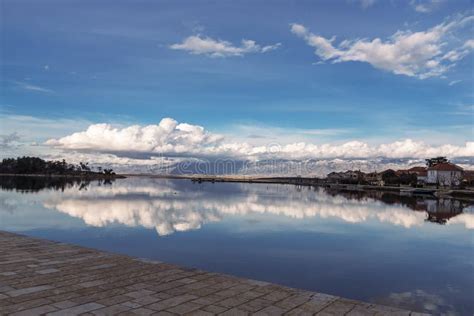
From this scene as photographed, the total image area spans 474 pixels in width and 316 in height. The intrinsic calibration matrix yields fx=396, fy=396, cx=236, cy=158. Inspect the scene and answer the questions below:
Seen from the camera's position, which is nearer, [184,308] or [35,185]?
[184,308]

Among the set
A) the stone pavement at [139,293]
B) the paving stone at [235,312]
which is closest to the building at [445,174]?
the stone pavement at [139,293]

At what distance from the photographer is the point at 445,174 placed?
123688 millimetres

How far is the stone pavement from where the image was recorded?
6285mm

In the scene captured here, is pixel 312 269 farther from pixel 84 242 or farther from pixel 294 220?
pixel 294 220

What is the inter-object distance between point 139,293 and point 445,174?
134 m

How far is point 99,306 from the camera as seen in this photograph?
249 inches

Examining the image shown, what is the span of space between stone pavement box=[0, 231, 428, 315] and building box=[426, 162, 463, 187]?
12713cm

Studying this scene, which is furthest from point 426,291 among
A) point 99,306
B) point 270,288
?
point 99,306

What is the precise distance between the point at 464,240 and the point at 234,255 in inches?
592

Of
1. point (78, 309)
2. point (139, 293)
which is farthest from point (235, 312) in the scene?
point (78, 309)

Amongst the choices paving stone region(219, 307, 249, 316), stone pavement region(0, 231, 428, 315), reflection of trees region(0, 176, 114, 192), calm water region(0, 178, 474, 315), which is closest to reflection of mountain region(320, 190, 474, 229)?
calm water region(0, 178, 474, 315)

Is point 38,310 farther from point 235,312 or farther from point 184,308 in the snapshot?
point 235,312

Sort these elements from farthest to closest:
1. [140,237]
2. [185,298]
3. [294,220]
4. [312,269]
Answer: [294,220] < [140,237] < [312,269] < [185,298]

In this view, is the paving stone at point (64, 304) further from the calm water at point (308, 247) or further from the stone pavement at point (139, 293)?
the calm water at point (308, 247)
